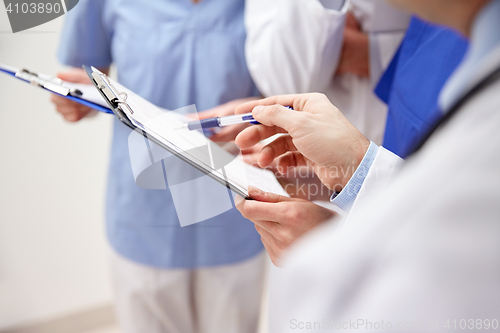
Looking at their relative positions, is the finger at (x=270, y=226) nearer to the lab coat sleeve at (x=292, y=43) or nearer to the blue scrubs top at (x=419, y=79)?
the blue scrubs top at (x=419, y=79)

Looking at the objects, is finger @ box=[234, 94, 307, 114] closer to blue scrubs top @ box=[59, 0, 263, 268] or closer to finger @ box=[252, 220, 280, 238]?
finger @ box=[252, 220, 280, 238]

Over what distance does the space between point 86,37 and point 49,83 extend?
0.28 metres

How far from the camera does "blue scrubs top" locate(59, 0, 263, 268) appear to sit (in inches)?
23.8

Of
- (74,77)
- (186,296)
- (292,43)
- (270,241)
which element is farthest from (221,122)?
(186,296)

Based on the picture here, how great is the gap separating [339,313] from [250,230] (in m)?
0.49

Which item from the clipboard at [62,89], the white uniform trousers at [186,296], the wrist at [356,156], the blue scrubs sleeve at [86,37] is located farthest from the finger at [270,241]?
the blue scrubs sleeve at [86,37]

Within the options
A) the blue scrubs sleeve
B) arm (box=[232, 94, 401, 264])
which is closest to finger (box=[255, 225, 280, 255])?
arm (box=[232, 94, 401, 264])

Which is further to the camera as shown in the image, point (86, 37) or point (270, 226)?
point (86, 37)

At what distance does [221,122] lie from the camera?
391 millimetres

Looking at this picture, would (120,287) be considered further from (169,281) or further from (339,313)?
(339,313)

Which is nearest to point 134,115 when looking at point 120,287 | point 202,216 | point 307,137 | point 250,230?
point 307,137

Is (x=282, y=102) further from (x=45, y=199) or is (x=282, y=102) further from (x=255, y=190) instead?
(x=45, y=199)

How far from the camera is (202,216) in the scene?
60 cm

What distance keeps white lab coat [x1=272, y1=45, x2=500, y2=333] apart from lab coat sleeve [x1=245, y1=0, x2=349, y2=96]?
39 centimetres
